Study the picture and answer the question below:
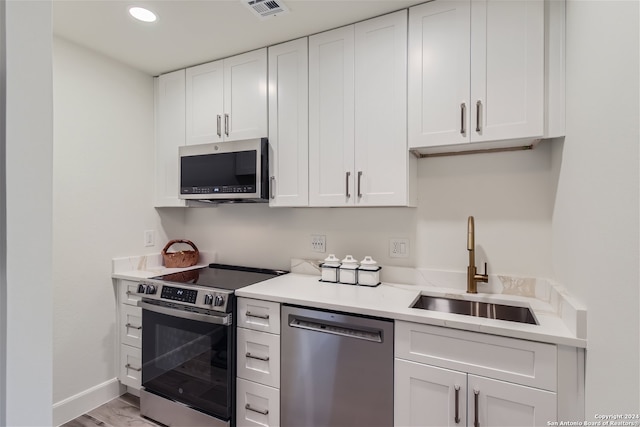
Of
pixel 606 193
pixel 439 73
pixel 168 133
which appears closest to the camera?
pixel 606 193

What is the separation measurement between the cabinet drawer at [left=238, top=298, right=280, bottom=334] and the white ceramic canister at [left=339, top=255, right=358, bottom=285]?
19.1 inches

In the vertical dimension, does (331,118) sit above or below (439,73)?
below

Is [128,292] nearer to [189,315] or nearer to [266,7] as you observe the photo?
[189,315]

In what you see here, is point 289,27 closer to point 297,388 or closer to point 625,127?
point 625,127

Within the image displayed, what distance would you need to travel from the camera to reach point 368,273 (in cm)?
200

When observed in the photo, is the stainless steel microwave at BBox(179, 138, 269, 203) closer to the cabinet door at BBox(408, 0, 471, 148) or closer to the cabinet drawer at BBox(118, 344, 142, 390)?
the cabinet door at BBox(408, 0, 471, 148)

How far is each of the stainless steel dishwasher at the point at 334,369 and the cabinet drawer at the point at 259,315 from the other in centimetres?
5

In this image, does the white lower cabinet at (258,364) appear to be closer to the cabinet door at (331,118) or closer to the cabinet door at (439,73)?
the cabinet door at (331,118)

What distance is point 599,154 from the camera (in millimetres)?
1087

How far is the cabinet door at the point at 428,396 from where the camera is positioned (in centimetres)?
138

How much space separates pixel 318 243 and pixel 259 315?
Result: 72 centimetres

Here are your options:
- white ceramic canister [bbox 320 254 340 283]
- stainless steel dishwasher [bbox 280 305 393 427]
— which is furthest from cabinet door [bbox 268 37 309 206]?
stainless steel dishwasher [bbox 280 305 393 427]

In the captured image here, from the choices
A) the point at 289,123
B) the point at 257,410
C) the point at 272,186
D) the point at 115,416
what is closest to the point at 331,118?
the point at 289,123

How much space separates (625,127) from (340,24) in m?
1.55
